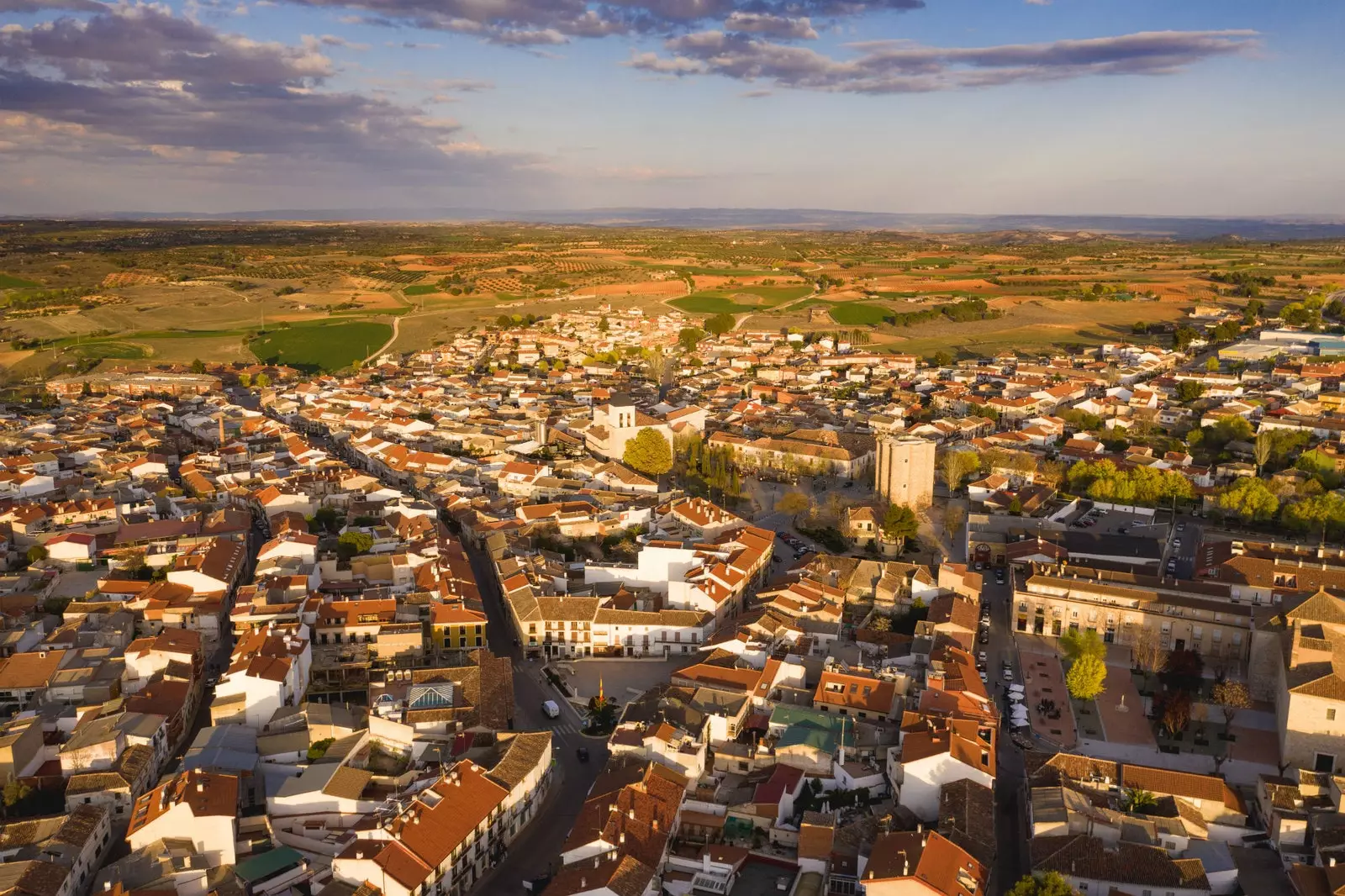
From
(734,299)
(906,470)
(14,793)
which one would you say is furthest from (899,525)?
(734,299)

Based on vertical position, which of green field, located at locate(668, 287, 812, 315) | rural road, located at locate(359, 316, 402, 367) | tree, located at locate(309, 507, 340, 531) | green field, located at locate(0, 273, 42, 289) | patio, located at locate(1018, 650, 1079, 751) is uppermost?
green field, located at locate(0, 273, 42, 289)

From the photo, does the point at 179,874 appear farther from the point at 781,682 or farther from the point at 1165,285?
the point at 1165,285

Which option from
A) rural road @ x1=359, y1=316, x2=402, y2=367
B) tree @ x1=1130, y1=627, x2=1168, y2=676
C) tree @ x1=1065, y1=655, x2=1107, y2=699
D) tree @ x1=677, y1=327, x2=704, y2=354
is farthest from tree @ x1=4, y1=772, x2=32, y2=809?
tree @ x1=677, y1=327, x2=704, y2=354

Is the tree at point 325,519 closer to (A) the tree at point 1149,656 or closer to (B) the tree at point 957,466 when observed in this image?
(B) the tree at point 957,466

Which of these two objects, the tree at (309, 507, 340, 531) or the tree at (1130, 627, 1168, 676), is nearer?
the tree at (1130, 627, 1168, 676)

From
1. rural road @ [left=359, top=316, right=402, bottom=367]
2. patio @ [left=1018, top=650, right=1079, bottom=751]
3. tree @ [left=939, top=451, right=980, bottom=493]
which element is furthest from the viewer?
rural road @ [left=359, top=316, right=402, bottom=367]

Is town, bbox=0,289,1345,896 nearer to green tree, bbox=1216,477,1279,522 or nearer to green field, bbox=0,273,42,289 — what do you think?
green tree, bbox=1216,477,1279,522

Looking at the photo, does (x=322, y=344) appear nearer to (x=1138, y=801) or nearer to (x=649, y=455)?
(x=649, y=455)
